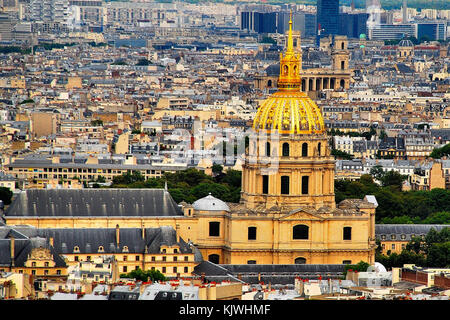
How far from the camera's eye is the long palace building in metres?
66.3

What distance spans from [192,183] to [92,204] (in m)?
23.6

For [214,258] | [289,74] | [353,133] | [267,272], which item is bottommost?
[353,133]

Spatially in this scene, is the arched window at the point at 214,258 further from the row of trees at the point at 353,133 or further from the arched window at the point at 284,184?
the row of trees at the point at 353,133

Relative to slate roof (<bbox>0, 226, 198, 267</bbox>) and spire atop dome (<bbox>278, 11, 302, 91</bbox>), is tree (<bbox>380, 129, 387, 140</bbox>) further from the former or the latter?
slate roof (<bbox>0, 226, 198, 267</bbox>)

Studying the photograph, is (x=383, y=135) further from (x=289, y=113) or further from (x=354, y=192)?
(x=289, y=113)

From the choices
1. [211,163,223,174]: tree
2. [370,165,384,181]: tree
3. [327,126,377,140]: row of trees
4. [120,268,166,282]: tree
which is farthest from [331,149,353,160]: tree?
[120,268,166,282]: tree

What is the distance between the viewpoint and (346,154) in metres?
114

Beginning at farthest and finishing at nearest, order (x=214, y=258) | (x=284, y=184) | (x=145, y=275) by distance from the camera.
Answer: (x=284, y=184) → (x=214, y=258) → (x=145, y=275)

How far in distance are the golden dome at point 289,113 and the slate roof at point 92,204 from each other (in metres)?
4.42

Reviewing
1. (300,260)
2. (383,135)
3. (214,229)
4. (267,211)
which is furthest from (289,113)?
(383,135)

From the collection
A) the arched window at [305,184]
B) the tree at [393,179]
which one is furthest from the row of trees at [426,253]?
the tree at [393,179]

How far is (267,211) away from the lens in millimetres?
67188

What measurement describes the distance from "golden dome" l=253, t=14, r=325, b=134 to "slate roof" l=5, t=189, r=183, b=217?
14.5 feet
